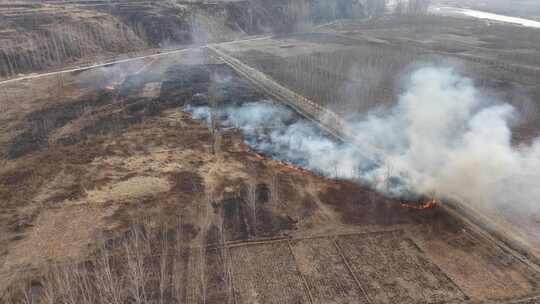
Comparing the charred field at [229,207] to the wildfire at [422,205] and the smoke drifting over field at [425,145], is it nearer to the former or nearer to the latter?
the wildfire at [422,205]

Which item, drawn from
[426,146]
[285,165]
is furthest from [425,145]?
[285,165]

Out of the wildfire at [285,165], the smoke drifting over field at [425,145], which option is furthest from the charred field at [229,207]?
the smoke drifting over field at [425,145]

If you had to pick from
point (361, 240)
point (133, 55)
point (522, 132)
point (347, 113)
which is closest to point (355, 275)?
point (361, 240)

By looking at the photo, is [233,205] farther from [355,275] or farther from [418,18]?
[418,18]

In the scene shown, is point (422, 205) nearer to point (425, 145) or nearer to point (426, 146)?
point (426, 146)

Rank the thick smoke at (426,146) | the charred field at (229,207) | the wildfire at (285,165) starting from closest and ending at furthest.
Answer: the charred field at (229,207), the thick smoke at (426,146), the wildfire at (285,165)

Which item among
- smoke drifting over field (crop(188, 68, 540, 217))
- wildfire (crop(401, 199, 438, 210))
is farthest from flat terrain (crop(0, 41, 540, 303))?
smoke drifting over field (crop(188, 68, 540, 217))
